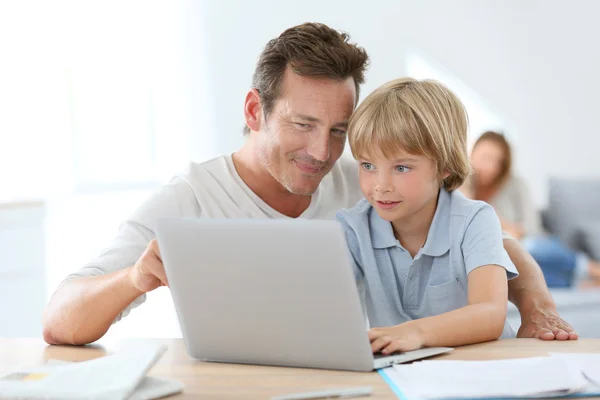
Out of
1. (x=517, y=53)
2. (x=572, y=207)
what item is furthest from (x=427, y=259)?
(x=517, y=53)

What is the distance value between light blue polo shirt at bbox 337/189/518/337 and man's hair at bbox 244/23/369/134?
13.0 inches

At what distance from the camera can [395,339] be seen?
124 centimetres

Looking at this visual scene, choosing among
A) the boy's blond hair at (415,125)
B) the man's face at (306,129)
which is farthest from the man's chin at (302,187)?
the boy's blond hair at (415,125)

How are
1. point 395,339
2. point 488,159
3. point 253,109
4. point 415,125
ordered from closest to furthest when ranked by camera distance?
point 395,339 < point 415,125 < point 253,109 < point 488,159

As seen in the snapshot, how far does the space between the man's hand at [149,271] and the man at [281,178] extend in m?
0.09

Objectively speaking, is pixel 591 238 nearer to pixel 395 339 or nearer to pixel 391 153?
pixel 391 153

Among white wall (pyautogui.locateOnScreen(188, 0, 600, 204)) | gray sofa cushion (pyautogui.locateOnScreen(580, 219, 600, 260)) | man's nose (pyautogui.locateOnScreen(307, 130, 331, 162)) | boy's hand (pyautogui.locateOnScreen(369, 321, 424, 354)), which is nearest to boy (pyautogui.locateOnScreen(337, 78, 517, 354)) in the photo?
man's nose (pyautogui.locateOnScreen(307, 130, 331, 162))

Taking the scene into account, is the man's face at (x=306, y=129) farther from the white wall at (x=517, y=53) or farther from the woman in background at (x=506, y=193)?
the white wall at (x=517, y=53)

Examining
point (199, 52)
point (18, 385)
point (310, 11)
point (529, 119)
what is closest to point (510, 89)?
point (529, 119)

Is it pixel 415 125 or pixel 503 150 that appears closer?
pixel 415 125

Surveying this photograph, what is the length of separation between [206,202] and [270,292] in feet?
2.38

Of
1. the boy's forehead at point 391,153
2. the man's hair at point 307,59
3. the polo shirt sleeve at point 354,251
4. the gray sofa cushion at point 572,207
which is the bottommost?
the gray sofa cushion at point 572,207

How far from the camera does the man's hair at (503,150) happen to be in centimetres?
419

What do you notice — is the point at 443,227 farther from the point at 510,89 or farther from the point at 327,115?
the point at 510,89
